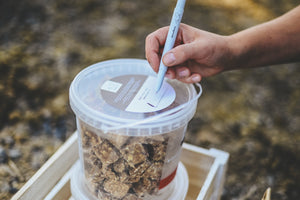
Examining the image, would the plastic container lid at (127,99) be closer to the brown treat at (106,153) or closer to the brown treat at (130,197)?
the brown treat at (106,153)

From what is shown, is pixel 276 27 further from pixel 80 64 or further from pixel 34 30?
pixel 34 30

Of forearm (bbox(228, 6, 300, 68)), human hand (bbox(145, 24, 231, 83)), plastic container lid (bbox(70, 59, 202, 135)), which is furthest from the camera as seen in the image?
forearm (bbox(228, 6, 300, 68))

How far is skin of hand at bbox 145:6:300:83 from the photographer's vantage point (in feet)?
2.31

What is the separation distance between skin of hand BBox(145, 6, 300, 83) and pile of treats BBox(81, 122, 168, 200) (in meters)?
0.18

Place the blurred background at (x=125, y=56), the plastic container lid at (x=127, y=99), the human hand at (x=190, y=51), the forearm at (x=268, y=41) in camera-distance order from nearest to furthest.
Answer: the plastic container lid at (x=127, y=99), the human hand at (x=190, y=51), the forearm at (x=268, y=41), the blurred background at (x=125, y=56)

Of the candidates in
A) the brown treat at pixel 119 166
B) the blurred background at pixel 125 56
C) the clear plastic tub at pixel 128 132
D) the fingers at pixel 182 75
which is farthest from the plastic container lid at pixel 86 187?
the blurred background at pixel 125 56

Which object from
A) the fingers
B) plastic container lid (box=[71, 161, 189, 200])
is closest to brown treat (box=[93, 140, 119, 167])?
plastic container lid (box=[71, 161, 189, 200])

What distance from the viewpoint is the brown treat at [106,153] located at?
0.59 m

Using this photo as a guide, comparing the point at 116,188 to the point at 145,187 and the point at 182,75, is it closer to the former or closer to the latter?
the point at 145,187

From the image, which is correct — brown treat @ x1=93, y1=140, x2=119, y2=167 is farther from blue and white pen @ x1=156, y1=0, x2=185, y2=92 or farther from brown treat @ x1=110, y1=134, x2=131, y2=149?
blue and white pen @ x1=156, y1=0, x2=185, y2=92

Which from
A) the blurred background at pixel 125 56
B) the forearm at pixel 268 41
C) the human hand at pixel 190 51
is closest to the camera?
the human hand at pixel 190 51

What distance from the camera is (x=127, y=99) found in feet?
2.10

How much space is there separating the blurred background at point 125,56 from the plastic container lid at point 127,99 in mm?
687

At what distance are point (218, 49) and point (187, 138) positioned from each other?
2.44ft
